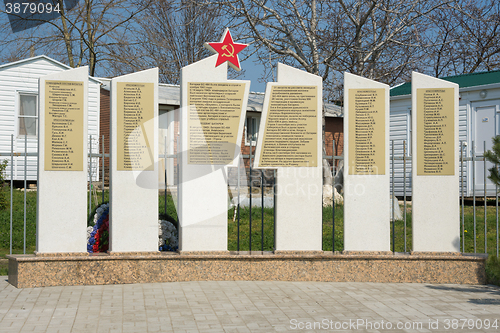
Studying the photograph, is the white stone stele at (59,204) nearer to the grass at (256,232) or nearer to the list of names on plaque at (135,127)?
the list of names on plaque at (135,127)

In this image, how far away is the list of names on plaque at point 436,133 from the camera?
6594mm

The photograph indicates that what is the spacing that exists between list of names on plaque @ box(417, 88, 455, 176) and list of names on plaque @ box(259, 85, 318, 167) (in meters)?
1.47

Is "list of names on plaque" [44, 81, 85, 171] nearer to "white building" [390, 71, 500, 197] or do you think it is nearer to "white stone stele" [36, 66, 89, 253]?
"white stone stele" [36, 66, 89, 253]

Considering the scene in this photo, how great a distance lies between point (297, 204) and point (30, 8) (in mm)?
19007

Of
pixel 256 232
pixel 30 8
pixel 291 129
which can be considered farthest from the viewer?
pixel 30 8

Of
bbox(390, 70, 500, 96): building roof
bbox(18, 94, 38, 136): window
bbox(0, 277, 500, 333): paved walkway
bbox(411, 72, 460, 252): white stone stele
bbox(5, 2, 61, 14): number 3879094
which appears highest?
bbox(5, 2, 61, 14): number 3879094

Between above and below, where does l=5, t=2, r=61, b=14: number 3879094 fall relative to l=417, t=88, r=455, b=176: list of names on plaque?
above

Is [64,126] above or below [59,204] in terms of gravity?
above

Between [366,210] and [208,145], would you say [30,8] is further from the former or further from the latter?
[366,210]

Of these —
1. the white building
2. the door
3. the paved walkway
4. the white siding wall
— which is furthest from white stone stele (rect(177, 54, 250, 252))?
the white siding wall

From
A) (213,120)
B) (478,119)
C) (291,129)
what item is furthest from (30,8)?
(291,129)

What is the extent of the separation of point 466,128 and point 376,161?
9065 millimetres

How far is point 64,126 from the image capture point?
6.08m

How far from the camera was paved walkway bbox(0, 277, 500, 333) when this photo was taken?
14.7ft
